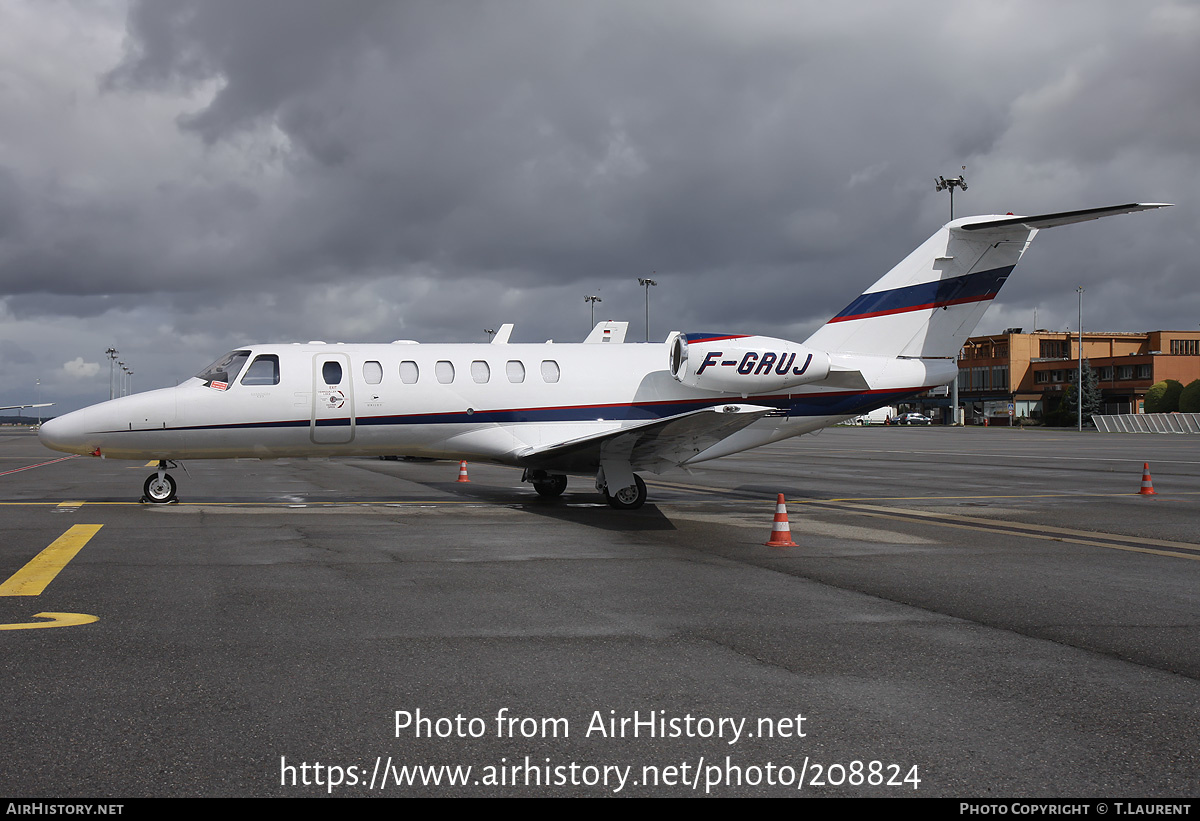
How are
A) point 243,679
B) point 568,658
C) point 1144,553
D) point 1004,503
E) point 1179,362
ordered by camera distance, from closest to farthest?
point 243,679 < point 568,658 < point 1144,553 < point 1004,503 < point 1179,362

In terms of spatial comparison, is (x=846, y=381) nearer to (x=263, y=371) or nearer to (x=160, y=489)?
(x=263, y=371)

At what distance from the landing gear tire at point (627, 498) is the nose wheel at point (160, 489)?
25.2 feet

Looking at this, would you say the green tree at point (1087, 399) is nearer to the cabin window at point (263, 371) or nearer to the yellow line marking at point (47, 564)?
the cabin window at point (263, 371)

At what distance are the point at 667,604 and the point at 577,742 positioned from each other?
3521 millimetres

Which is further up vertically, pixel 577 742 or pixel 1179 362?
pixel 1179 362

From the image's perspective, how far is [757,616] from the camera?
7500mm

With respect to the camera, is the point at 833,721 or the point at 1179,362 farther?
the point at 1179,362

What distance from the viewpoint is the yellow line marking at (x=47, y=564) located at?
841cm

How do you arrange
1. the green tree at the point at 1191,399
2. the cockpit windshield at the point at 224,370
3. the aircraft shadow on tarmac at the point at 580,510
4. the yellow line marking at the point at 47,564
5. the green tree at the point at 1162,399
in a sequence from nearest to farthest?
the yellow line marking at the point at 47,564 → the aircraft shadow on tarmac at the point at 580,510 → the cockpit windshield at the point at 224,370 → the green tree at the point at 1191,399 → the green tree at the point at 1162,399

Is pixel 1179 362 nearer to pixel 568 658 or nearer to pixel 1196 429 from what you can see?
pixel 1196 429

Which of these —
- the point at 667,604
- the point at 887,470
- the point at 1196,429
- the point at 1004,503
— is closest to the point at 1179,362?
the point at 1196,429

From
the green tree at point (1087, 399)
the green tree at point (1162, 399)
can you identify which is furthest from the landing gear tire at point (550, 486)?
the green tree at point (1162, 399)

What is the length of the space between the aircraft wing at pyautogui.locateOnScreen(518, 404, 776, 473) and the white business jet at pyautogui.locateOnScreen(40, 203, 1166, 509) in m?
0.05
